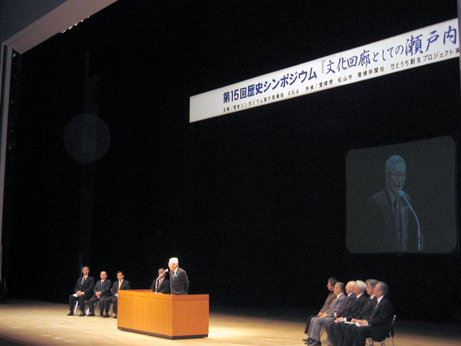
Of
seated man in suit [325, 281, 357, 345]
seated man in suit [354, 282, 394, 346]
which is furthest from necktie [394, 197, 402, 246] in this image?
seated man in suit [354, 282, 394, 346]

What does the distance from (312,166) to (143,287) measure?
5165mm

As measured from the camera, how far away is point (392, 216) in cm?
798

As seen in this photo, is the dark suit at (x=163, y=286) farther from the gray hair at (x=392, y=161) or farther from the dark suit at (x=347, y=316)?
the gray hair at (x=392, y=161)

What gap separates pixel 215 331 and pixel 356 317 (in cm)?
254

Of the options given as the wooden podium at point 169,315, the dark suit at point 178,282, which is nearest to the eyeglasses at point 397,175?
the wooden podium at point 169,315

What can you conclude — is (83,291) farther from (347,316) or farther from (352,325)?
(352,325)

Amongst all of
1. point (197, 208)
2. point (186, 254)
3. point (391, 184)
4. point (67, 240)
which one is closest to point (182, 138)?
point (197, 208)

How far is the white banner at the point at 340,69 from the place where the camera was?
6992 mm

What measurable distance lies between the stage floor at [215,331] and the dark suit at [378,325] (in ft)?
4.23

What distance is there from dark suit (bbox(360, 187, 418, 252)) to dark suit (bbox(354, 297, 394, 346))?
249 cm

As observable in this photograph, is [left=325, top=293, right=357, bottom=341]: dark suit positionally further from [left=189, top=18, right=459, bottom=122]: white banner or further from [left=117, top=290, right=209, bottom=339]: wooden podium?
[left=189, top=18, right=459, bottom=122]: white banner

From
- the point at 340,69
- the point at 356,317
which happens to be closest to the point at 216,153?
the point at 340,69

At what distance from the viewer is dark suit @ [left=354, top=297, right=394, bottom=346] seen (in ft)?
17.6

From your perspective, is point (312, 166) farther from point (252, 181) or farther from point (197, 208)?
point (197, 208)
